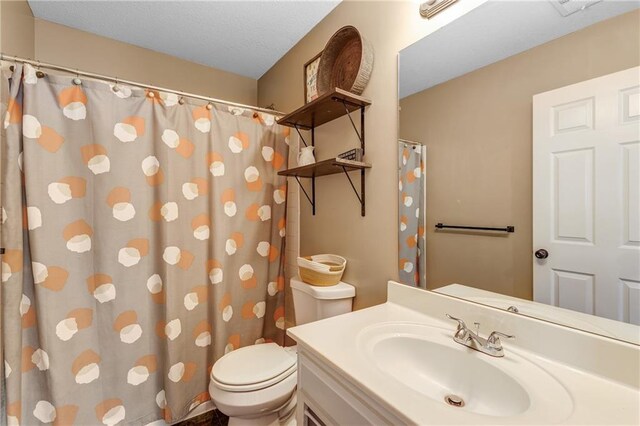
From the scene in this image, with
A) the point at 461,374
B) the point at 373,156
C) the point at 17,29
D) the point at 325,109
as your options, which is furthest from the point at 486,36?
the point at 17,29

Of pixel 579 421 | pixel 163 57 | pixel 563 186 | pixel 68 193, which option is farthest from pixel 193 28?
pixel 579 421

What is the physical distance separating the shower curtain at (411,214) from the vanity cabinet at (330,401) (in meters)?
0.55

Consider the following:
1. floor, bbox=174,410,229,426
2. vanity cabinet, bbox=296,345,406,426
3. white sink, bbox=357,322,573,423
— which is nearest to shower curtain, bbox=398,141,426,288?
white sink, bbox=357,322,573,423

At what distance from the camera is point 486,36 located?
989mm

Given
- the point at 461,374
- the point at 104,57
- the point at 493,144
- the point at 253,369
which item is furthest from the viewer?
the point at 104,57

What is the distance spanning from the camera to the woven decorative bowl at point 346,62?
133 centimetres

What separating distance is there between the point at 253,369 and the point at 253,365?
0.03m

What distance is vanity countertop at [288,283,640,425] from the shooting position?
59cm

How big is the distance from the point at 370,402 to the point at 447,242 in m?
0.66

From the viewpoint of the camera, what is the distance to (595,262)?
2.50 ft

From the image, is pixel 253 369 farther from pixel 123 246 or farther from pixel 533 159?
pixel 533 159

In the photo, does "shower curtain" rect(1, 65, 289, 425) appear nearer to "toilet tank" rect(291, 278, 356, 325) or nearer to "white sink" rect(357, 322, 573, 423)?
"toilet tank" rect(291, 278, 356, 325)

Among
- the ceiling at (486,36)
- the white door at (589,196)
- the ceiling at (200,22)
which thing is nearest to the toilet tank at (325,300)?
the white door at (589,196)

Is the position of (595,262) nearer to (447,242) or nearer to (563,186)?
(563,186)
